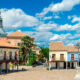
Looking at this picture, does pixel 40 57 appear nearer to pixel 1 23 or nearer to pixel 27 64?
pixel 27 64

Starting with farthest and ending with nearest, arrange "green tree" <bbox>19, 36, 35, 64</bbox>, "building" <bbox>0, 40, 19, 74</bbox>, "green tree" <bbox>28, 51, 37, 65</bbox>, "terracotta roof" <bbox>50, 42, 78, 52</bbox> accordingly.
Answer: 1. "green tree" <bbox>19, 36, 35, 64</bbox>
2. "green tree" <bbox>28, 51, 37, 65</bbox>
3. "terracotta roof" <bbox>50, 42, 78, 52</bbox>
4. "building" <bbox>0, 40, 19, 74</bbox>

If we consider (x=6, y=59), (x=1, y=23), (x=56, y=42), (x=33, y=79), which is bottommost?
(x=33, y=79)

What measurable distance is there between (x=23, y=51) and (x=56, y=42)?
10.3m

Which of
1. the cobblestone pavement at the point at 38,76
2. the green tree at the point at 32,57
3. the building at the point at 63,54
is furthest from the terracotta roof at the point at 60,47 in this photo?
the cobblestone pavement at the point at 38,76

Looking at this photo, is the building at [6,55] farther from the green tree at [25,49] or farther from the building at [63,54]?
the building at [63,54]

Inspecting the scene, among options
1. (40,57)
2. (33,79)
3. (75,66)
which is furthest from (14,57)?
(40,57)

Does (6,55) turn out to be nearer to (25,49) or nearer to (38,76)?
(38,76)

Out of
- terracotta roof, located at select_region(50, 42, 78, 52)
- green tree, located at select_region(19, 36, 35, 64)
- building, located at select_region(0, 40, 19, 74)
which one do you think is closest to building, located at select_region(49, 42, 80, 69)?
terracotta roof, located at select_region(50, 42, 78, 52)

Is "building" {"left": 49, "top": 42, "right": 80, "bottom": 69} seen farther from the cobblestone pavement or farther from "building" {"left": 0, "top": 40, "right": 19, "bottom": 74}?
the cobblestone pavement

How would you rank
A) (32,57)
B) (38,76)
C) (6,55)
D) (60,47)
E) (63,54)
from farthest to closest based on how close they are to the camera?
(32,57) < (60,47) < (63,54) < (6,55) < (38,76)

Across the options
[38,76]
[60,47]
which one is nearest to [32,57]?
[60,47]

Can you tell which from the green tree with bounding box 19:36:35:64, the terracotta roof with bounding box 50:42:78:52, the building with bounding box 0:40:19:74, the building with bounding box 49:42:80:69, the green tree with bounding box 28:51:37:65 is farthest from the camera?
the green tree with bounding box 19:36:35:64

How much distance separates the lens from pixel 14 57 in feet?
139

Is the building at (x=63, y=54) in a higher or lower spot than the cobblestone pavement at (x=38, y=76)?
higher
